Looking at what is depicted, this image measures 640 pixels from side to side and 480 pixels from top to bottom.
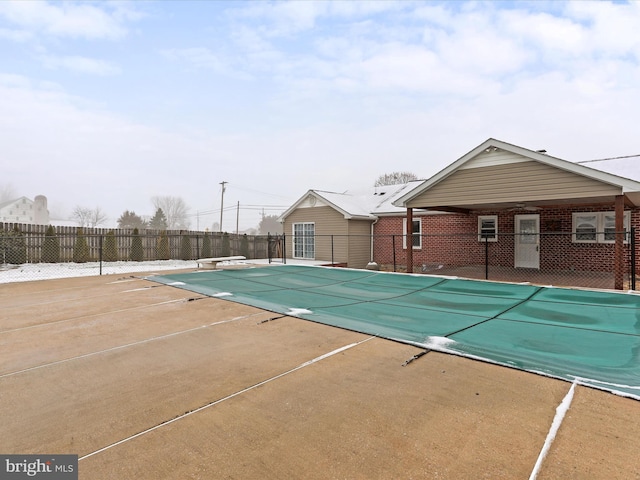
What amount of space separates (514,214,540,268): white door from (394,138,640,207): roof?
2770 mm

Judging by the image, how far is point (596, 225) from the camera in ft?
37.0

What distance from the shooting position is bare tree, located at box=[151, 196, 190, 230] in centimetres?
6233

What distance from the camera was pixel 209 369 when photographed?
3.39m

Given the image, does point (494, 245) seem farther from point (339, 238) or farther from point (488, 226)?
point (339, 238)

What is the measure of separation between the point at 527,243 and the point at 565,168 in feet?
16.3

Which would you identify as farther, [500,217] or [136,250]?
[136,250]

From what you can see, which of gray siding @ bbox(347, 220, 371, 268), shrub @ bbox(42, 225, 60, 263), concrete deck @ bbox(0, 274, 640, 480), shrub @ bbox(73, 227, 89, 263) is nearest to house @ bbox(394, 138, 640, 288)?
gray siding @ bbox(347, 220, 371, 268)

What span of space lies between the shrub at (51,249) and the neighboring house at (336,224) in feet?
35.2

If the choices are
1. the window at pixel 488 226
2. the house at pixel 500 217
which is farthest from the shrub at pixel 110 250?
the window at pixel 488 226

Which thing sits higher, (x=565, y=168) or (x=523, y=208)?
(x=565, y=168)

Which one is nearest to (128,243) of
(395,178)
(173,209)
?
(395,178)

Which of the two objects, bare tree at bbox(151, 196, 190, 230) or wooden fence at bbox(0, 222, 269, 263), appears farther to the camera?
bare tree at bbox(151, 196, 190, 230)

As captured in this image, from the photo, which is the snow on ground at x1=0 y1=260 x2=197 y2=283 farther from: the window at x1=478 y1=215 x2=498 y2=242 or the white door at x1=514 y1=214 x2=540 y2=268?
the white door at x1=514 y1=214 x2=540 y2=268

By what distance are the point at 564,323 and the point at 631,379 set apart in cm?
200
